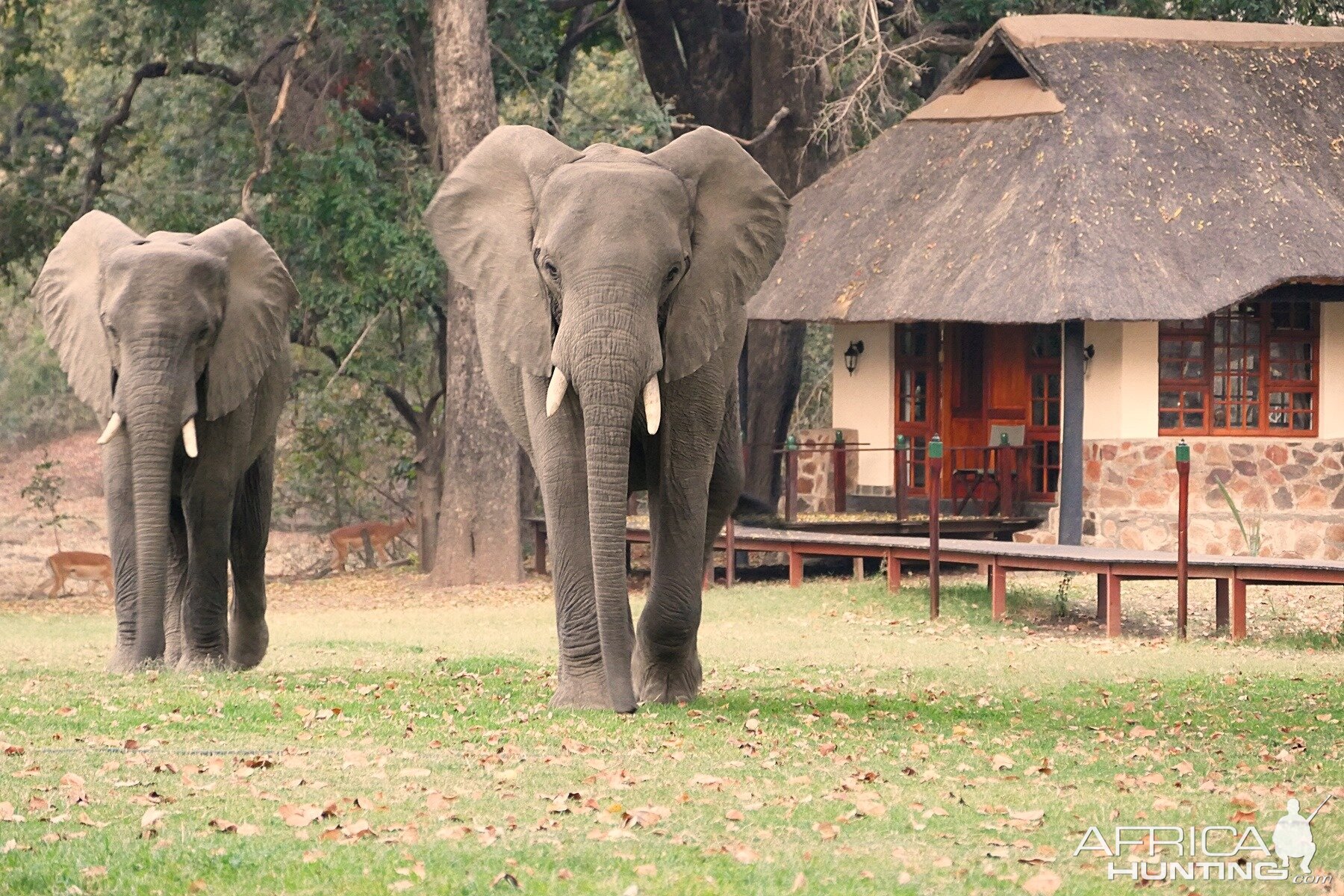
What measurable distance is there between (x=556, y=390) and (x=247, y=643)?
4799mm

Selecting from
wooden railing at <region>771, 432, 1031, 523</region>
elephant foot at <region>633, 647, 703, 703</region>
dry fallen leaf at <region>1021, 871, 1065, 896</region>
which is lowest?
dry fallen leaf at <region>1021, 871, 1065, 896</region>

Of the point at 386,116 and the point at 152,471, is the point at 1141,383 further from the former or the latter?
the point at 152,471

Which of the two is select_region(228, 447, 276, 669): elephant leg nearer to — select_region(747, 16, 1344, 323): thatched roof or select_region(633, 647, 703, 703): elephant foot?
select_region(633, 647, 703, 703): elephant foot

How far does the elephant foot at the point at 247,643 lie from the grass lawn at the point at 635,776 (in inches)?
16.2

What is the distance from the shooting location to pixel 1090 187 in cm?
2233

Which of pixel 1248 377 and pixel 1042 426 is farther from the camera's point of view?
pixel 1042 426

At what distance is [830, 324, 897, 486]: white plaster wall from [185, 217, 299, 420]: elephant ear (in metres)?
13.0

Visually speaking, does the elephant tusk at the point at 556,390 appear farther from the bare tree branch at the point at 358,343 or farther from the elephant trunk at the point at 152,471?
the bare tree branch at the point at 358,343

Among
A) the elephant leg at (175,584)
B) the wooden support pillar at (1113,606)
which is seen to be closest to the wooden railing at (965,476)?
the wooden support pillar at (1113,606)

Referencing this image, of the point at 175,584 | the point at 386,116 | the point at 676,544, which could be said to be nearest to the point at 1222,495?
the point at 386,116

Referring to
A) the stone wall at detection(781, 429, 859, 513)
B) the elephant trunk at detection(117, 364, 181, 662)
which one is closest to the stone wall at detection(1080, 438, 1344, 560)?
the stone wall at detection(781, 429, 859, 513)

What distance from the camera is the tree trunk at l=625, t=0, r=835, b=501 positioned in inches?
1065

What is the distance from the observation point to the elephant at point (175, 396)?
11.8m

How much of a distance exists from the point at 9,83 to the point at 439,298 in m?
5.72
